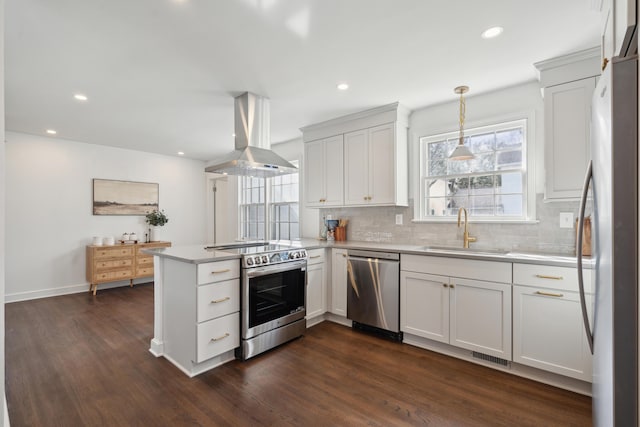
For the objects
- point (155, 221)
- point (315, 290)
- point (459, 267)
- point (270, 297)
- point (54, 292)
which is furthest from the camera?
point (155, 221)

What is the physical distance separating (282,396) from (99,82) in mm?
3138

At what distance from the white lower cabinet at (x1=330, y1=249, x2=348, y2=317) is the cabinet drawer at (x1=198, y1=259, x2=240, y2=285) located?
4.10 ft

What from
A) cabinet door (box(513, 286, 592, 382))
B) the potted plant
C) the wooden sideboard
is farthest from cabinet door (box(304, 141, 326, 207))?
the potted plant

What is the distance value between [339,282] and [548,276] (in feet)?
6.32

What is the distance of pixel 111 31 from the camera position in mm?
2000

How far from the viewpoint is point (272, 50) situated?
2244 mm

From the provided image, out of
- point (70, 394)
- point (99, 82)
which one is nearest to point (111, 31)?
point (99, 82)

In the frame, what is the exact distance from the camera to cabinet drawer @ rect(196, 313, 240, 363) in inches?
91.0

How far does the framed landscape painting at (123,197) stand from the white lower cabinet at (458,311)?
4.96m

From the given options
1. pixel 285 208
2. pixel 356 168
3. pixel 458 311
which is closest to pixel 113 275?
pixel 285 208

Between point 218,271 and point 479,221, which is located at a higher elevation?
point 479,221

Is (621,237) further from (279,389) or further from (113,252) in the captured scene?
(113,252)

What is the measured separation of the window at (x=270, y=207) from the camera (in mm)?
4918

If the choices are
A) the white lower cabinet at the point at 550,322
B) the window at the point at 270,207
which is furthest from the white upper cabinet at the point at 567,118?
the window at the point at 270,207
